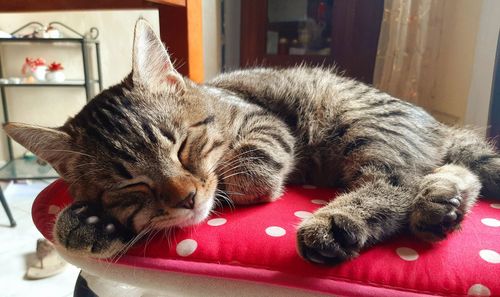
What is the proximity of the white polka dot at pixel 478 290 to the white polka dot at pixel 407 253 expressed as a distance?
70 mm

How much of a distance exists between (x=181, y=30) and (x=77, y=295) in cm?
63

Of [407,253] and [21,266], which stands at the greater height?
[407,253]

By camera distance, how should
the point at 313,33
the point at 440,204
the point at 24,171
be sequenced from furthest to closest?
the point at 24,171 → the point at 313,33 → the point at 440,204

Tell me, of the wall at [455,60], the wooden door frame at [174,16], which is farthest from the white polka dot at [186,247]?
the wall at [455,60]

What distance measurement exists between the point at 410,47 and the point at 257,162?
53.2 inches

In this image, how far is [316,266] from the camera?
52cm

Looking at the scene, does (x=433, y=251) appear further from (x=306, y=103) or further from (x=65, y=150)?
(x=65, y=150)

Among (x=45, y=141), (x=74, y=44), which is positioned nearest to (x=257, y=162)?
(x=45, y=141)

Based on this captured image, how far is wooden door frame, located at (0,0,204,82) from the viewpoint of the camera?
0.93m

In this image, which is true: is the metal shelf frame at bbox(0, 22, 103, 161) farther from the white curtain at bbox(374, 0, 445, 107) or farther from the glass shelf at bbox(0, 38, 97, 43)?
the white curtain at bbox(374, 0, 445, 107)

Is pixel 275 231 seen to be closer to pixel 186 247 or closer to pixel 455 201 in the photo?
pixel 186 247

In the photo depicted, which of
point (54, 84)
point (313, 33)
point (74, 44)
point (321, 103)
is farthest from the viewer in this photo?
point (74, 44)

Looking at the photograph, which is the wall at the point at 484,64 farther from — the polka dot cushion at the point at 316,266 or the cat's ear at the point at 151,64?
the cat's ear at the point at 151,64

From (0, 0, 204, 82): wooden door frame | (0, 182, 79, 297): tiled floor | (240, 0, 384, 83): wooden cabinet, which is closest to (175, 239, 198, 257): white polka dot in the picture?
(0, 0, 204, 82): wooden door frame
